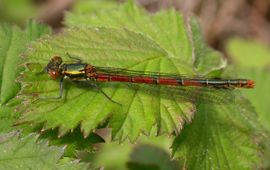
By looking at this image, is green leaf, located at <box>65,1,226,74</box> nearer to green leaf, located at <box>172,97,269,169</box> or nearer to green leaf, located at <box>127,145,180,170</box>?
green leaf, located at <box>172,97,269,169</box>

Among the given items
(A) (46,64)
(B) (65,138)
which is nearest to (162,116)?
(B) (65,138)

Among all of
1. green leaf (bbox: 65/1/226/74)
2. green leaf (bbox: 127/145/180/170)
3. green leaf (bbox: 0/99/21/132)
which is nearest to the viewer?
green leaf (bbox: 0/99/21/132)

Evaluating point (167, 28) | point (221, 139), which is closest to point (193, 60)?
point (167, 28)

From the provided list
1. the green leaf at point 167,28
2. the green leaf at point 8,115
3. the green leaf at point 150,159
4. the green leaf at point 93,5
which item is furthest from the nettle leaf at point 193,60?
the green leaf at point 93,5

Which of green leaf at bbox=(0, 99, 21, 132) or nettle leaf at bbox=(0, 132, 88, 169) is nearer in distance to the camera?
nettle leaf at bbox=(0, 132, 88, 169)

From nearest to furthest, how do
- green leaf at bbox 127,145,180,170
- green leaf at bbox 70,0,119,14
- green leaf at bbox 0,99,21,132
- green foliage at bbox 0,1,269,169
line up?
green foliage at bbox 0,1,269,169 < green leaf at bbox 0,99,21,132 < green leaf at bbox 127,145,180,170 < green leaf at bbox 70,0,119,14

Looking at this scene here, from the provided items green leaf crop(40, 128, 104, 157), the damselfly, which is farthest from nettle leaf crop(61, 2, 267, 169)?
green leaf crop(40, 128, 104, 157)
